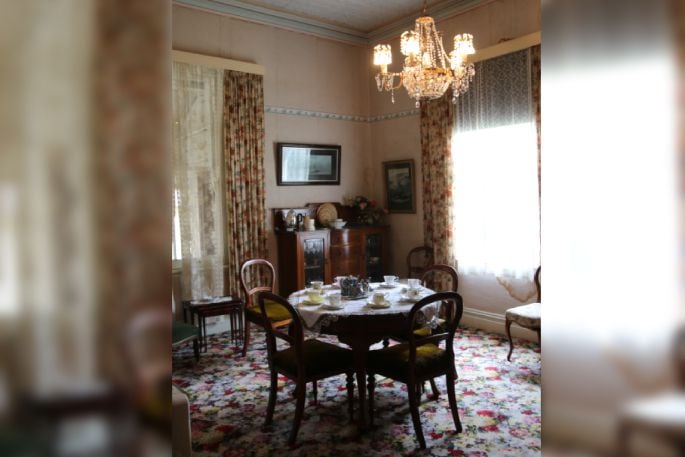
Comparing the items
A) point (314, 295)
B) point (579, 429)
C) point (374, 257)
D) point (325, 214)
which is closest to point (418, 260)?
point (374, 257)

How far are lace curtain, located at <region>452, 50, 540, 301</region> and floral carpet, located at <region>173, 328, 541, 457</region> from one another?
1.03m

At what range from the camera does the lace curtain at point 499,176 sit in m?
4.90

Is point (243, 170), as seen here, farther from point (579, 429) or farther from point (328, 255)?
point (579, 429)

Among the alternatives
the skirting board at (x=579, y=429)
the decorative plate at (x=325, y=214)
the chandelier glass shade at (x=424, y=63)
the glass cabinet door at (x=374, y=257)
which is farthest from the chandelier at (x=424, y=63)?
the skirting board at (x=579, y=429)

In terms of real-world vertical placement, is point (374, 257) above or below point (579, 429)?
below

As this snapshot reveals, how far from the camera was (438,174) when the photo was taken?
5777 millimetres

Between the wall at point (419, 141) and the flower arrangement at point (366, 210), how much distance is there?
17 centimetres

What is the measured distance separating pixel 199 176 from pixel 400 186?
2523 millimetres

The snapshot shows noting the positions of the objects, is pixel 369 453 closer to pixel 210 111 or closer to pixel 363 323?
pixel 363 323

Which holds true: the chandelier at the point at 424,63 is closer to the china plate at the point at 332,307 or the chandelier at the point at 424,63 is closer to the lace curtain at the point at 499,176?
the lace curtain at the point at 499,176

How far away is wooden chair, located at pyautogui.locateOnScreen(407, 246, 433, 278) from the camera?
5980 millimetres

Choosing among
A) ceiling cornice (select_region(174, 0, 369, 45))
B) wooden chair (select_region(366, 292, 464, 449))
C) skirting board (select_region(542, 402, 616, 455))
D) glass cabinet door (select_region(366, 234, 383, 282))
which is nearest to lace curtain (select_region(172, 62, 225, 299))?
ceiling cornice (select_region(174, 0, 369, 45))

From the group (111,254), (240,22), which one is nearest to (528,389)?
(111,254)

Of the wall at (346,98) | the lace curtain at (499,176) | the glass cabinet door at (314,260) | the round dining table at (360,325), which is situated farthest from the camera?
the glass cabinet door at (314,260)
